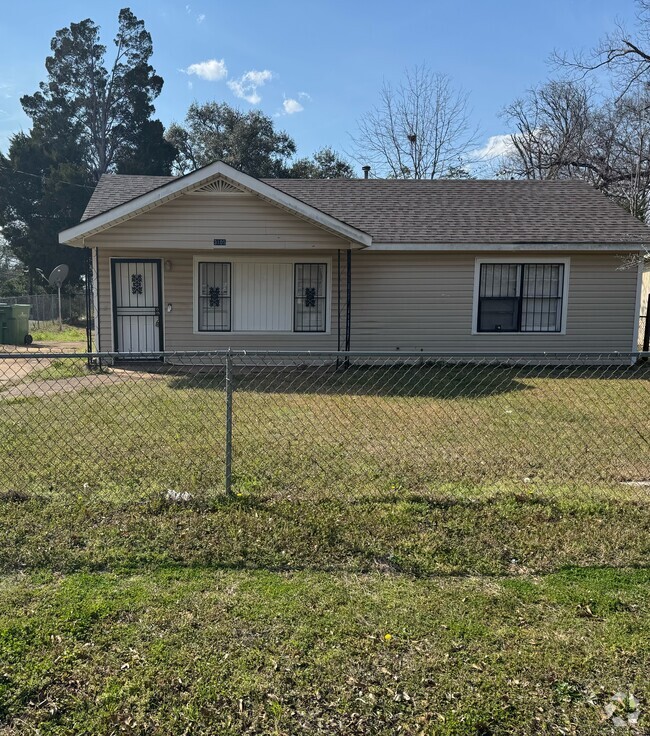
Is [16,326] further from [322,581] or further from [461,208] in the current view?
[322,581]

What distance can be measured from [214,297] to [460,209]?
248 inches

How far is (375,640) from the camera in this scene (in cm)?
274

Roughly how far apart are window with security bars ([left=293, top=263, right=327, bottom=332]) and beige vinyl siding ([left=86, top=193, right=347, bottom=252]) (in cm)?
144

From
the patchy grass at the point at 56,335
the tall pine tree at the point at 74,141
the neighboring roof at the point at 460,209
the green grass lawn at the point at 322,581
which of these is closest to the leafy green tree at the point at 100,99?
the tall pine tree at the point at 74,141

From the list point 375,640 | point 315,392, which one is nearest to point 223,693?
point 375,640

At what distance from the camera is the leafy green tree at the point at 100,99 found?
3503cm

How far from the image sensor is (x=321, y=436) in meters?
6.32

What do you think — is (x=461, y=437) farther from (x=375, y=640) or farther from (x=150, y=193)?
(x=150, y=193)

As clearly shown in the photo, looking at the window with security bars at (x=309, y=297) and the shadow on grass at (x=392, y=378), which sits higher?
the window with security bars at (x=309, y=297)

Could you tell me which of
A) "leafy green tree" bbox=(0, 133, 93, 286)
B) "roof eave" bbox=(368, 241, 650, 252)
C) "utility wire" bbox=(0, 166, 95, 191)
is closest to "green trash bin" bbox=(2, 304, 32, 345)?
"roof eave" bbox=(368, 241, 650, 252)

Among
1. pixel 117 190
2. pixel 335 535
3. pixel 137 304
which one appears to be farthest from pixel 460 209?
pixel 335 535

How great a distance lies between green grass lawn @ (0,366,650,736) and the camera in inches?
91.8

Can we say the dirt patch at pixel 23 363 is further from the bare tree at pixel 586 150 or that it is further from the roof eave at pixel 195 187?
the bare tree at pixel 586 150

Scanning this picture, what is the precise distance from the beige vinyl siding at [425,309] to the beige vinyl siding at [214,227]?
1205mm
